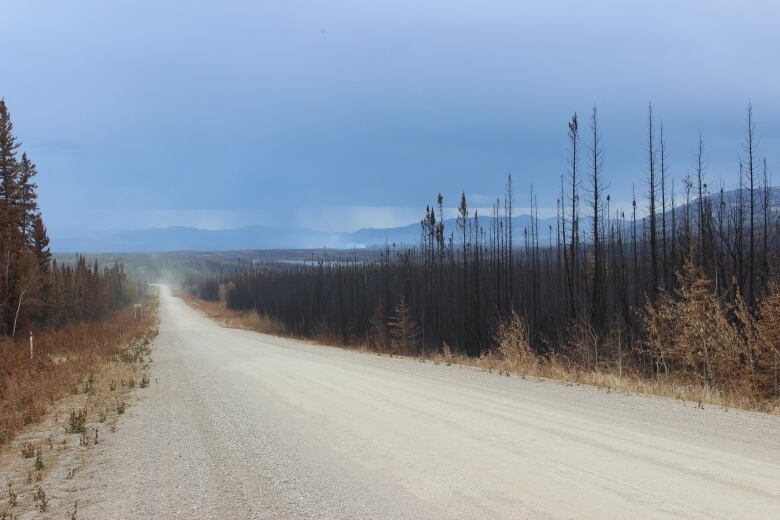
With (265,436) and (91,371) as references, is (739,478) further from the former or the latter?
(91,371)

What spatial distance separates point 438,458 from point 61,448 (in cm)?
541

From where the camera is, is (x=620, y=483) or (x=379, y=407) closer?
(x=620, y=483)

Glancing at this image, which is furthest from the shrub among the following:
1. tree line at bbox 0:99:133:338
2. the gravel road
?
tree line at bbox 0:99:133:338

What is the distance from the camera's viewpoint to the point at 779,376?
1536cm

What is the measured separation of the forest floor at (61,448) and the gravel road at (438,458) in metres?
0.23

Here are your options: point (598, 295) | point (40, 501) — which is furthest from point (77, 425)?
point (598, 295)

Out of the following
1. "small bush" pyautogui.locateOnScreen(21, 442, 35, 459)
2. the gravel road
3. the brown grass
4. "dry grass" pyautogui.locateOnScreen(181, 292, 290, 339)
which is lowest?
"dry grass" pyautogui.locateOnScreen(181, 292, 290, 339)

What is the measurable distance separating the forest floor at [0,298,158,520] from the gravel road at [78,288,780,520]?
231 millimetres

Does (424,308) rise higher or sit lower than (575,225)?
lower

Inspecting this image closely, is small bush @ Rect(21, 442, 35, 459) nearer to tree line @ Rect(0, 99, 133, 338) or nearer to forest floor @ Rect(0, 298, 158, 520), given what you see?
forest floor @ Rect(0, 298, 158, 520)

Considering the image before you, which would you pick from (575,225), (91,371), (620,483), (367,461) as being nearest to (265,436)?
(367,461)

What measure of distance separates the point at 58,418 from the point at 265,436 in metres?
5.09

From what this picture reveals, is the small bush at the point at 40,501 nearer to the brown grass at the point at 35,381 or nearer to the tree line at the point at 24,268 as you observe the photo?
the brown grass at the point at 35,381

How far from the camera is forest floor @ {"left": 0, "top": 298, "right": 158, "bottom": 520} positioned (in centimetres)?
523
